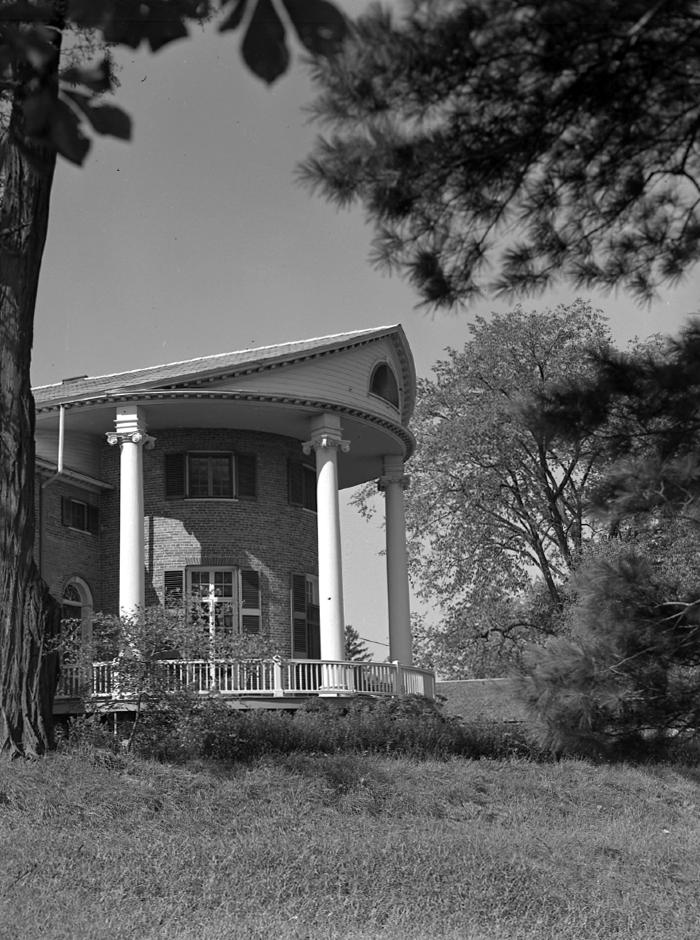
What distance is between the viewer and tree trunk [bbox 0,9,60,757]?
1351 centimetres

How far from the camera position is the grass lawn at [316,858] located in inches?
370

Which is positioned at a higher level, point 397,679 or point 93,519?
point 93,519

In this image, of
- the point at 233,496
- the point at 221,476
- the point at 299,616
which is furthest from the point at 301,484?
the point at 299,616

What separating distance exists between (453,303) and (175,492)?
18.6 metres

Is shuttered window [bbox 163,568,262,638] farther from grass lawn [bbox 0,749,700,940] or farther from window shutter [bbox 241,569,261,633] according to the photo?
grass lawn [bbox 0,749,700,940]

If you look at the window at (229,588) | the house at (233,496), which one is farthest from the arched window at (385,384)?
the window at (229,588)

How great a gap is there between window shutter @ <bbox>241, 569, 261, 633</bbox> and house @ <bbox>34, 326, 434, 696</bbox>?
0.03 meters

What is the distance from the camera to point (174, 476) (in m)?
25.5

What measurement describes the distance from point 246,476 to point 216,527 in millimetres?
1299

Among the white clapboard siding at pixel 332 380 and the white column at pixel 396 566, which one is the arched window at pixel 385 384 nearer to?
the white clapboard siding at pixel 332 380

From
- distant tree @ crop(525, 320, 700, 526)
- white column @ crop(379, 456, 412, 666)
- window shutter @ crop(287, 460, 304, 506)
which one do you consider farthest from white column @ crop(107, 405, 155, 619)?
distant tree @ crop(525, 320, 700, 526)

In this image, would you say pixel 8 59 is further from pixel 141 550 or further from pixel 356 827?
pixel 141 550

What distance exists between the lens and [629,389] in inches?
369

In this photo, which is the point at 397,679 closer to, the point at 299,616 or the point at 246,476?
the point at 299,616
